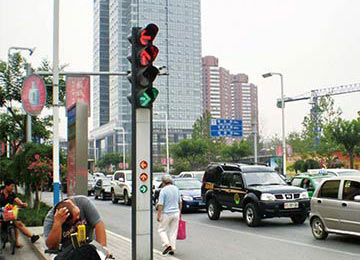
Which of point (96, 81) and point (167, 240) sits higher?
point (96, 81)

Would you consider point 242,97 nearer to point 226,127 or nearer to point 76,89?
point 226,127

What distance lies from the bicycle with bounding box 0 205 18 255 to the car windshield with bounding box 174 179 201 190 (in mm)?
12423

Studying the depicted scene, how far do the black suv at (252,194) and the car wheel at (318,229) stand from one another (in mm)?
2796

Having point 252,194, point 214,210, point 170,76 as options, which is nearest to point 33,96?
point 252,194

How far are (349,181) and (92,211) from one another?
8.14m

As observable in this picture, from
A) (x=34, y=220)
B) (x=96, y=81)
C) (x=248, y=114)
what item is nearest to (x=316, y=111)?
(x=34, y=220)

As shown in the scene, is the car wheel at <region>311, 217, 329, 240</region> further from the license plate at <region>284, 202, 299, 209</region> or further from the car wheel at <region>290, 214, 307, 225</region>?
the car wheel at <region>290, 214, 307, 225</region>

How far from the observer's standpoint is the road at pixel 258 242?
10.9m

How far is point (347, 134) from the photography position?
40125 mm

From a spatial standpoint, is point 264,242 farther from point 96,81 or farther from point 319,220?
point 96,81

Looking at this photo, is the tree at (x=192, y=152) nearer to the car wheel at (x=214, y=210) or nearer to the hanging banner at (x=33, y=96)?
the car wheel at (x=214, y=210)

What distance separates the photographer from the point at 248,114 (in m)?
158

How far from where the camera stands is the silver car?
450 inches

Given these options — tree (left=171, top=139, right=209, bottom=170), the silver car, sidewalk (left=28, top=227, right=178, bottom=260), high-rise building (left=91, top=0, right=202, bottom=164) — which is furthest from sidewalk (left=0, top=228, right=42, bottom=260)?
high-rise building (left=91, top=0, right=202, bottom=164)
